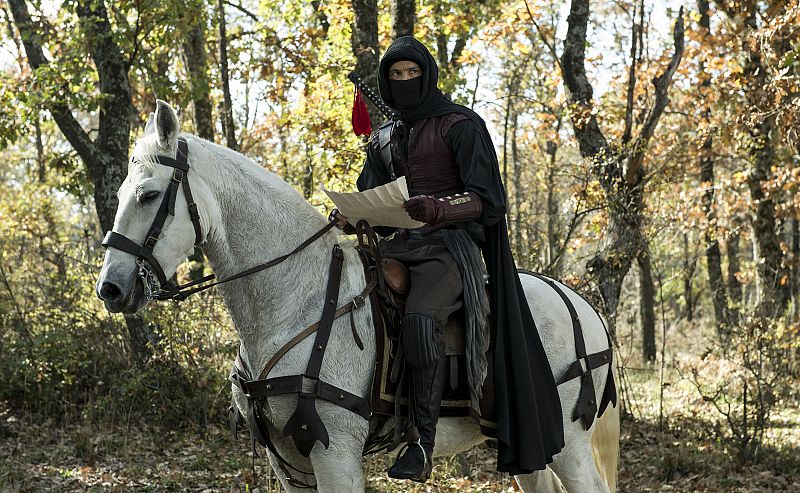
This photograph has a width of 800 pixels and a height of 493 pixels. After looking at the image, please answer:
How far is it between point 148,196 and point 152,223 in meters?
0.11

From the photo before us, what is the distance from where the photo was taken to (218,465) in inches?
299

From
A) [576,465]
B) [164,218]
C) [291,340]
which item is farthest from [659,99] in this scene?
[164,218]

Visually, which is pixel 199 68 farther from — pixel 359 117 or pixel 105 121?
pixel 359 117

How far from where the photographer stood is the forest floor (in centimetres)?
695

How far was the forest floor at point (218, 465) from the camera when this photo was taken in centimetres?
695

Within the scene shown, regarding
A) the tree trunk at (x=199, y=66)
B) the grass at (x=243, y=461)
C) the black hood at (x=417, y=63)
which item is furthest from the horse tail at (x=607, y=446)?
the tree trunk at (x=199, y=66)

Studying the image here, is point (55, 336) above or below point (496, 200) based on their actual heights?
below

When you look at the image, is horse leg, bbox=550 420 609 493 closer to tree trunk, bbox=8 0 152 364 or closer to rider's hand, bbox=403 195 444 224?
rider's hand, bbox=403 195 444 224

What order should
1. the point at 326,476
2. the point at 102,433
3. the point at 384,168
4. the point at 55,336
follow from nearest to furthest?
the point at 326,476
the point at 384,168
the point at 102,433
the point at 55,336

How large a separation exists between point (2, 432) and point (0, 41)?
6164mm

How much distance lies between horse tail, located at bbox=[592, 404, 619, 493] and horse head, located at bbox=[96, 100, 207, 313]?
273 centimetres

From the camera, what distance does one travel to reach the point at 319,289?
3.47 meters

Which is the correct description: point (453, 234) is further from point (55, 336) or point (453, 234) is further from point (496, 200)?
point (55, 336)

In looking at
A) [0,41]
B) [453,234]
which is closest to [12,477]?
[453,234]
